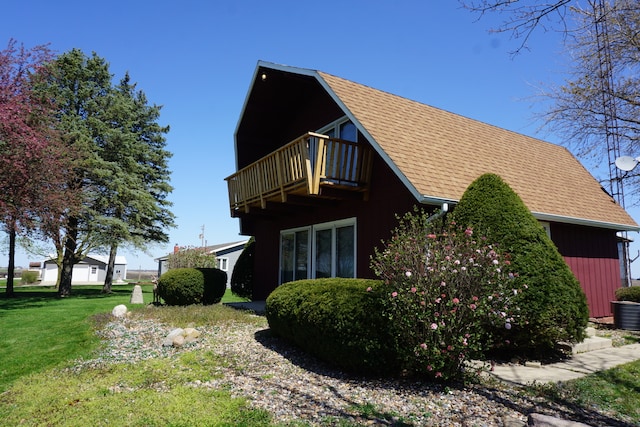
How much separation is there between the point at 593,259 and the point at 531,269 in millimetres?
6834

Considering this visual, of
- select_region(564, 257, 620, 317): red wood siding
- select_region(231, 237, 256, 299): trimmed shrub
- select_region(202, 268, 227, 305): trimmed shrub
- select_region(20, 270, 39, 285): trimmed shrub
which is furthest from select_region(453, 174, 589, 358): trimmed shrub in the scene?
select_region(20, 270, 39, 285): trimmed shrub

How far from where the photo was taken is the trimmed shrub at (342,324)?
523cm

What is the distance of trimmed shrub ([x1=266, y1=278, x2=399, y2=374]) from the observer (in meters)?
5.23

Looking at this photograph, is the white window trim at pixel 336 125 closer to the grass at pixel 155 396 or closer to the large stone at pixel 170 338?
the large stone at pixel 170 338

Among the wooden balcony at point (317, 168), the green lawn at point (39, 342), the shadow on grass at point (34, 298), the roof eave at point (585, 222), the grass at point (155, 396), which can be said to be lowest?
the shadow on grass at point (34, 298)

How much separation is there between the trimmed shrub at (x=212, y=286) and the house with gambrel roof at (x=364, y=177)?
4.89ft

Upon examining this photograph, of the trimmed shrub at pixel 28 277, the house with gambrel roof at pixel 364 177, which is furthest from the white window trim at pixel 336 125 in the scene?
the trimmed shrub at pixel 28 277

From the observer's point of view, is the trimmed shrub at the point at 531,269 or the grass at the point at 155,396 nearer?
the grass at the point at 155,396

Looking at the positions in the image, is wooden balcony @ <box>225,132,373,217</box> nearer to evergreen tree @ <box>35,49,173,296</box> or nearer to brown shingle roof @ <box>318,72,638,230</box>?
brown shingle roof @ <box>318,72,638,230</box>

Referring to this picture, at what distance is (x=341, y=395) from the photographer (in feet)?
15.6

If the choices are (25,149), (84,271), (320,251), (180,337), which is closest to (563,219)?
(320,251)

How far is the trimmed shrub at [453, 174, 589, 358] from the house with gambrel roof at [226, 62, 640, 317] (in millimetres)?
1100

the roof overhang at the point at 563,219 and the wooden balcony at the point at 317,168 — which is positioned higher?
the wooden balcony at the point at 317,168

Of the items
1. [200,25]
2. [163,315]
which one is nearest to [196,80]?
[200,25]
